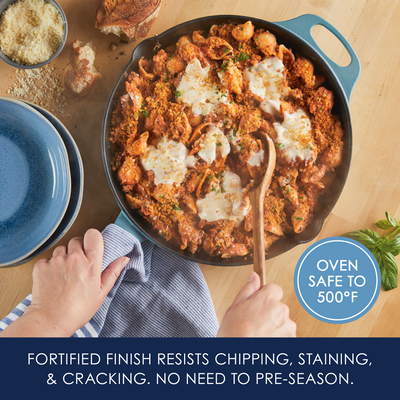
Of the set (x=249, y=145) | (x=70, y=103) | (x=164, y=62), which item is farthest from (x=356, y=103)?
(x=70, y=103)

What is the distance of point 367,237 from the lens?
1.94 meters

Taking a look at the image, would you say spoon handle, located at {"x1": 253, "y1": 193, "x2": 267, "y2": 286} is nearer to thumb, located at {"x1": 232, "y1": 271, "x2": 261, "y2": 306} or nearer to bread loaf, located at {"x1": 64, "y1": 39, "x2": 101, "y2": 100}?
thumb, located at {"x1": 232, "y1": 271, "x2": 261, "y2": 306}

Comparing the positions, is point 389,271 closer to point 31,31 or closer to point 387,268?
point 387,268

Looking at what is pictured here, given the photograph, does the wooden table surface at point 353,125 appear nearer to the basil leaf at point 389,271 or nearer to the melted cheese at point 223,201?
the basil leaf at point 389,271

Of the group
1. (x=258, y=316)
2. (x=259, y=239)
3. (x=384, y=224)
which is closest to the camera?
(x=258, y=316)

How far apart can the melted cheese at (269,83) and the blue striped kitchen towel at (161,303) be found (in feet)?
3.24

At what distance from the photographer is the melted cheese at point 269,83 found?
5.67 ft

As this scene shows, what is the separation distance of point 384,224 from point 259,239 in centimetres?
93

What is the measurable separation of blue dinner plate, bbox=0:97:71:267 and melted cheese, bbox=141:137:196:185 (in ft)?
1.36

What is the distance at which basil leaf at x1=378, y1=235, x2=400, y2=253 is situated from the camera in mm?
1922

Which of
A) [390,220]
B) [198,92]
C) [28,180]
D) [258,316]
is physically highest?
[198,92]

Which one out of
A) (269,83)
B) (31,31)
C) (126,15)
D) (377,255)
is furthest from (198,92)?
(377,255)

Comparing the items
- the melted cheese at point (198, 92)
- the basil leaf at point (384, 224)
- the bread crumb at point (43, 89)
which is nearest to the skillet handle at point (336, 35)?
the melted cheese at point (198, 92)
